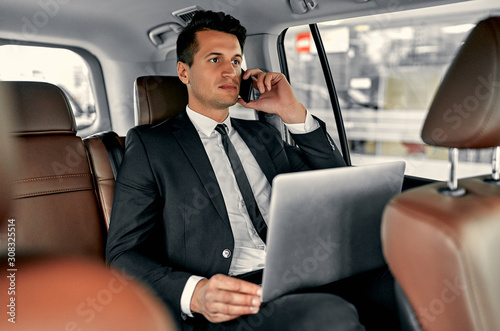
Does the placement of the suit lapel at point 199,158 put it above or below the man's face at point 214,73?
below

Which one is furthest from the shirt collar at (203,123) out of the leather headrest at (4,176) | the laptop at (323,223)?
the laptop at (323,223)

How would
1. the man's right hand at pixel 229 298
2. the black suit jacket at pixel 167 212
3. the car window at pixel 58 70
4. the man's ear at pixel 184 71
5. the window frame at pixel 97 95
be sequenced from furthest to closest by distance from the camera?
the window frame at pixel 97 95, the car window at pixel 58 70, the man's ear at pixel 184 71, the black suit jacket at pixel 167 212, the man's right hand at pixel 229 298

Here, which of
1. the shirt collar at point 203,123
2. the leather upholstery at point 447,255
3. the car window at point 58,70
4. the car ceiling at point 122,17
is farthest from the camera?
the car window at point 58,70

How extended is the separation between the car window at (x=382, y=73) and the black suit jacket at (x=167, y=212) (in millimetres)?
878

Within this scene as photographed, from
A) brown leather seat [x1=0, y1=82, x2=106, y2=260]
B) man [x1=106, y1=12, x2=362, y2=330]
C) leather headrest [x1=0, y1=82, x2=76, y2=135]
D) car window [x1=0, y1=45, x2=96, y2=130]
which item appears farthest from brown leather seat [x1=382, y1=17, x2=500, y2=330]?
car window [x1=0, y1=45, x2=96, y2=130]

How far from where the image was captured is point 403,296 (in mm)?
824

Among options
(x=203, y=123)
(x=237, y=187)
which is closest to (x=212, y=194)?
(x=237, y=187)

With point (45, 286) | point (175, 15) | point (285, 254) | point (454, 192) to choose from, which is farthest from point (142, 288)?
point (175, 15)

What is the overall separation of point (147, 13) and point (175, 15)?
0.58 ft

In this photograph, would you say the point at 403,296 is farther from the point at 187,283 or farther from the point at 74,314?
the point at 74,314

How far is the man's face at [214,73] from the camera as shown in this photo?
1.48m

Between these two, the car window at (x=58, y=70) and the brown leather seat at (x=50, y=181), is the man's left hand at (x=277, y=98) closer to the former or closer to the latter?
the brown leather seat at (x=50, y=181)

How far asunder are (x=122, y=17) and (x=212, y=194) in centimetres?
156

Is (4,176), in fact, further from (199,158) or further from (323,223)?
(323,223)
